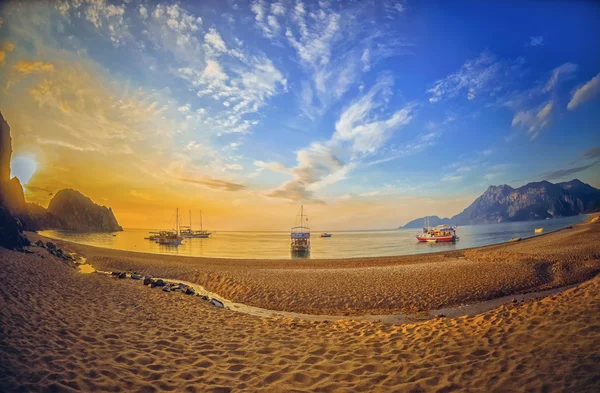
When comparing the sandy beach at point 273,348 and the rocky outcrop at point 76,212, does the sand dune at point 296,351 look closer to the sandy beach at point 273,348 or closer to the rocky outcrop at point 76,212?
the sandy beach at point 273,348

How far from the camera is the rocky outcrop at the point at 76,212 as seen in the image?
5930 inches

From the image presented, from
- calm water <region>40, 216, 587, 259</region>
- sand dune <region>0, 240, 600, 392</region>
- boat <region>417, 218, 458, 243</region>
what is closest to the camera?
sand dune <region>0, 240, 600, 392</region>

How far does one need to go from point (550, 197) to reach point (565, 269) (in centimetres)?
22781

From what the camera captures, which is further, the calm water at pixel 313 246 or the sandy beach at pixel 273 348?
the calm water at pixel 313 246

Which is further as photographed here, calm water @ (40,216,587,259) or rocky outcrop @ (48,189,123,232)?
rocky outcrop @ (48,189,123,232)

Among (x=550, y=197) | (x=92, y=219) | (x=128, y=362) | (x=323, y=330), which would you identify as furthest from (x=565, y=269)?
(x=550, y=197)

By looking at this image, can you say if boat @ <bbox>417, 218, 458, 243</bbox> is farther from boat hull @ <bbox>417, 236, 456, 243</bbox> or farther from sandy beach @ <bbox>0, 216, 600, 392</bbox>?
sandy beach @ <bbox>0, 216, 600, 392</bbox>

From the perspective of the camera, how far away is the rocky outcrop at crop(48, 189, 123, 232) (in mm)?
150625

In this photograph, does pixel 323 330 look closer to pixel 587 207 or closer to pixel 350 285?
pixel 350 285

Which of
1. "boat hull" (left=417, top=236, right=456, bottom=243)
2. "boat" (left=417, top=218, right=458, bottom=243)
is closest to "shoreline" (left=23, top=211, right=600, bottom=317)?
"boat hull" (left=417, top=236, right=456, bottom=243)

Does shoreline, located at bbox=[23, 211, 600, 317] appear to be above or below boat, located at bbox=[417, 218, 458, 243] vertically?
above

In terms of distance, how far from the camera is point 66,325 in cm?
707

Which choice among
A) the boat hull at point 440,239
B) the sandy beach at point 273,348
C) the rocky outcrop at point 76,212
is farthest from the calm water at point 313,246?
the rocky outcrop at point 76,212

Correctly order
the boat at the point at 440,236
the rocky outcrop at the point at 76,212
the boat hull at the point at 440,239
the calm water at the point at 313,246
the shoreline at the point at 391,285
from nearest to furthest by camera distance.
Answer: the shoreline at the point at 391,285
the calm water at the point at 313,246
the boat hull at the point at 440,239
the boat at the point at 440,236
the rocky outcrop at the point at 76,212
